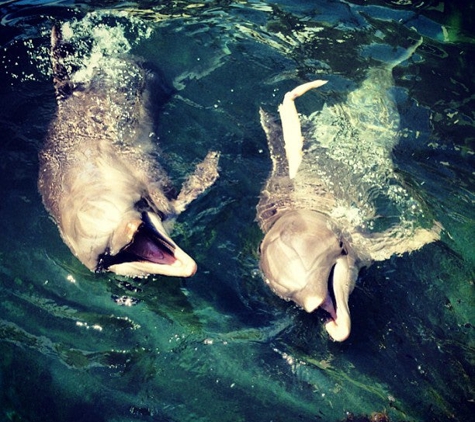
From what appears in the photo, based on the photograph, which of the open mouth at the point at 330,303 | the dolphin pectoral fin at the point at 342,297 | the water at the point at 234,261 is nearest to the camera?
the dolphin pectoral fin at the point at 342,297

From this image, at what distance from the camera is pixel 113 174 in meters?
6.22

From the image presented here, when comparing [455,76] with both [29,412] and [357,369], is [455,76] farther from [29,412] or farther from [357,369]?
[29,412]

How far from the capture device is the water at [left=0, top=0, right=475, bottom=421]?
19.6 ft

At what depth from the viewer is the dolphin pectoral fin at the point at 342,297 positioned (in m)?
4.79

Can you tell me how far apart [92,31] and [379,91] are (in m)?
4.36

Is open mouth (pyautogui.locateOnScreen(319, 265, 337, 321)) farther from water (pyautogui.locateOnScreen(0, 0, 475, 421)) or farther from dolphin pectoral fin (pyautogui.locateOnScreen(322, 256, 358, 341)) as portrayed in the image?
water (pyautogui.locateOnScreen(0, 0, 475, 421))

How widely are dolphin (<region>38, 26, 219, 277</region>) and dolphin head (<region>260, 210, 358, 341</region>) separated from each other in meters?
0.89

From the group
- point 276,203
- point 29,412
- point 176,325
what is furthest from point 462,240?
point 29,412

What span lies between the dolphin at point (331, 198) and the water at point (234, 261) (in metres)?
0.22

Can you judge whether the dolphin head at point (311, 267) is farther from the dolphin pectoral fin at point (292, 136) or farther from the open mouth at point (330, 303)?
the dolphin pectoral fin at point (292, 136)

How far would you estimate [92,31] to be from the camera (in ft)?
25.4

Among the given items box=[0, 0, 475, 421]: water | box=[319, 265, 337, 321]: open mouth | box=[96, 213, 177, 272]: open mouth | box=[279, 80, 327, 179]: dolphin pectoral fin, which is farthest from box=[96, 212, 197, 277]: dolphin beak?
box=[279, 80, 327, 179]: dolphin pectoral fin

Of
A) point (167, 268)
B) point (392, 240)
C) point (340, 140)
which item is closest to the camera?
point (167, 268)

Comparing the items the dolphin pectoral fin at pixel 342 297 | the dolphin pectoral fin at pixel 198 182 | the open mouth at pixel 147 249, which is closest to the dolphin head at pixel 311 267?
the dolphin pectoral fin at pixel 342 297
